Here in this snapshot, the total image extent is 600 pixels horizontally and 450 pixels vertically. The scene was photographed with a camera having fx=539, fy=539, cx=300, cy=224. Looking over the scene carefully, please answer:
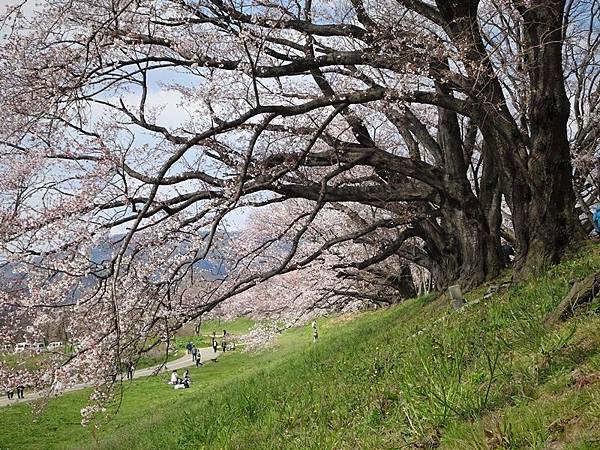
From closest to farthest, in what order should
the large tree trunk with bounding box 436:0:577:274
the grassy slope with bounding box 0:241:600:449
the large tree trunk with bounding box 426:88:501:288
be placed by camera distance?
A: 1. the grassy slope with bounding box 0:241:600:449
2. the large tree trunk with bounding box 436:0:577:274
3. the large tree trunk with bounding box 426:88:501:288

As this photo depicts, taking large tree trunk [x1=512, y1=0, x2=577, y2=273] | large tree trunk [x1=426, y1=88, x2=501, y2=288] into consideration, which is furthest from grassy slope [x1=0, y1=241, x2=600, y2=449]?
large tree trunk [x1=426, y1=88, x2=501, y2=288]

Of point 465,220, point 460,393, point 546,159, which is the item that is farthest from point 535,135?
point 460,393

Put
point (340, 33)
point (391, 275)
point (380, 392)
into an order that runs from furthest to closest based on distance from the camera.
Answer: point (391, 275) < point (340, 33) < point (380, 392)

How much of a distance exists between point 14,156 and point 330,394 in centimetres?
664

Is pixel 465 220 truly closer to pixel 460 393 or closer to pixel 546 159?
pixel 546 159

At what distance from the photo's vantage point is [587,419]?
8.05 ft

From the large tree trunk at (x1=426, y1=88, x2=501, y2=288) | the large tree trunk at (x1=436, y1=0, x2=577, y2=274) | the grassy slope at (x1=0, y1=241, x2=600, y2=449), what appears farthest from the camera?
the large tree trunk at (x1=426, y1=88, x2=501, y2=288)

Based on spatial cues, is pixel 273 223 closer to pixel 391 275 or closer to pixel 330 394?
pixel 391 275

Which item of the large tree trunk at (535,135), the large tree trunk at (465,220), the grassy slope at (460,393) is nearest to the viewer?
the grassy slope at (460,393)

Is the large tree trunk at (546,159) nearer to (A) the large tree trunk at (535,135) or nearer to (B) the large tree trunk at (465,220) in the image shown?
(A) the large tree trunk at (535,135)

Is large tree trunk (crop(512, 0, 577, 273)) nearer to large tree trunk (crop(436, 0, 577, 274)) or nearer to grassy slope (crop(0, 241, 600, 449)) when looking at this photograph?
large tree trunk (crop(436, 0, 577, 274))

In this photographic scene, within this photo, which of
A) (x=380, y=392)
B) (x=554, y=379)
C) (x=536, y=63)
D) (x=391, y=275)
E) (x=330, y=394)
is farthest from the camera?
(x=391, y=275)

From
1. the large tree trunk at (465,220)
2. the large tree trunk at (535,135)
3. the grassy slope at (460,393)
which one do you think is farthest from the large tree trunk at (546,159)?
the large tree trunk at (465,220)

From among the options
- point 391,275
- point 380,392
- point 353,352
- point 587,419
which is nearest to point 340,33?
point 353,352
